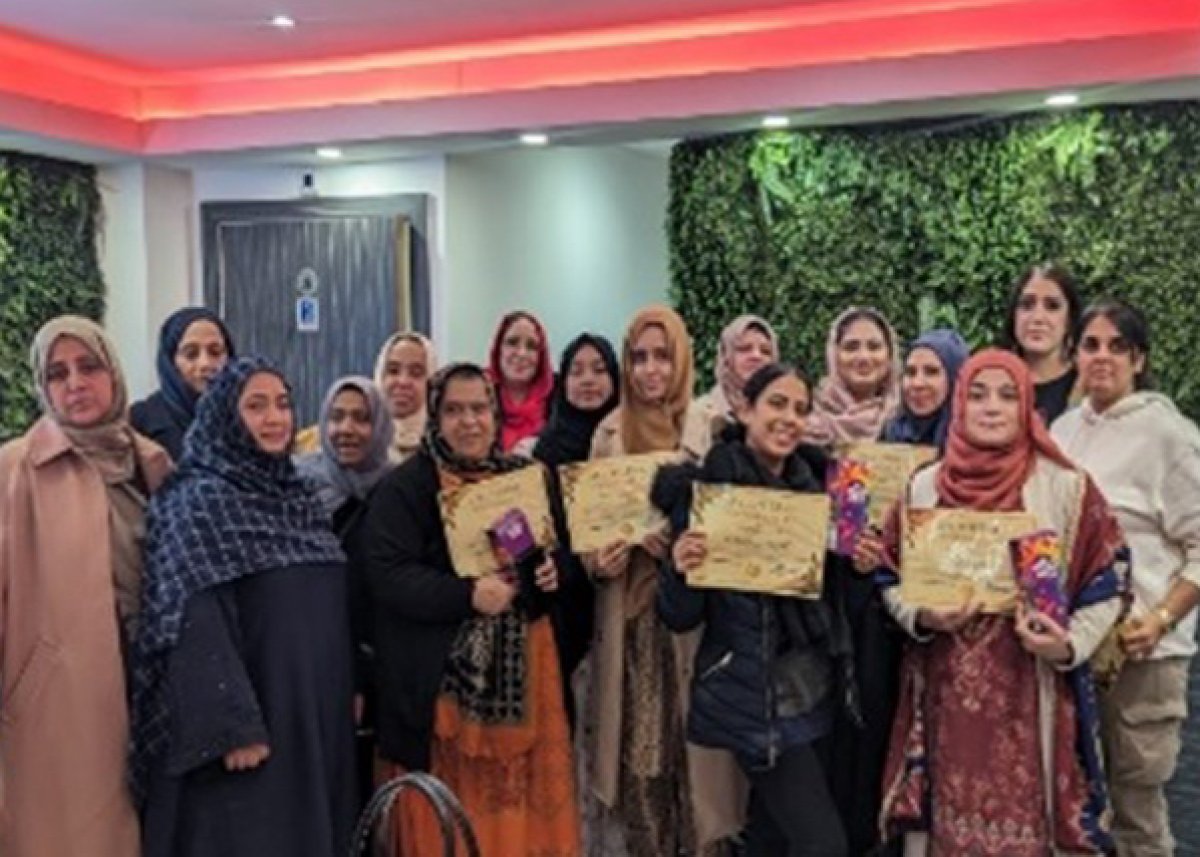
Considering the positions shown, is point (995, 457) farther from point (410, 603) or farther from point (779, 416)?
point (410, 603)

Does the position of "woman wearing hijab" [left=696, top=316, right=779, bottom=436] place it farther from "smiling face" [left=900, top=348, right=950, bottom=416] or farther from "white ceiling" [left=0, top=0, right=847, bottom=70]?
"white ceiling" [left=0, top=0, right=847, bottom=70]

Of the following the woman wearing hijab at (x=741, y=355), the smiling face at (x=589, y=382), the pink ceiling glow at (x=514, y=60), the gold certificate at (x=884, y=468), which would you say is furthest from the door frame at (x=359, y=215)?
the gold certificate at (x=884, y=468)

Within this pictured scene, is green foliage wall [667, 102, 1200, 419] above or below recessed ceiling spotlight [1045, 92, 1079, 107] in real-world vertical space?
below

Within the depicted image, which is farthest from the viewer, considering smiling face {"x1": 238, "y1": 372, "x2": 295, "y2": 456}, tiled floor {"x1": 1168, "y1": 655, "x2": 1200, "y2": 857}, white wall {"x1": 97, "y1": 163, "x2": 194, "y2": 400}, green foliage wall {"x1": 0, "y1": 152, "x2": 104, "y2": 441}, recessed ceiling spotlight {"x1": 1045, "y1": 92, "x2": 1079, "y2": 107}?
white wall {"x1": 97, "y1": 163, "x2": 194, "y2": 400}

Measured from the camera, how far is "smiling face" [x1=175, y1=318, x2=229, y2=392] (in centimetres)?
318

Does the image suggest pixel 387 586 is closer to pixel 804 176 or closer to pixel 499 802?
pixel 499 802

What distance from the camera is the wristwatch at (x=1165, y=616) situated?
274 centimetres

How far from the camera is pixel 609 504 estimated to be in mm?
2867

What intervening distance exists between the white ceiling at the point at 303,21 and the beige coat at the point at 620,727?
7.96 feet

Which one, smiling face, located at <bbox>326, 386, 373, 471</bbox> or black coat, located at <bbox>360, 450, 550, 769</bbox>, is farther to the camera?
smiling face, located at <bbox>326, 386, 373, 471</bbox>

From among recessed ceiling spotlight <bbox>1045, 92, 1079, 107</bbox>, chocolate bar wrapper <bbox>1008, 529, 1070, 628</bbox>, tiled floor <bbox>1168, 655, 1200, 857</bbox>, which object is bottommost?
tiled floor <bbox>1168, 655, 1200, 857</bbox>

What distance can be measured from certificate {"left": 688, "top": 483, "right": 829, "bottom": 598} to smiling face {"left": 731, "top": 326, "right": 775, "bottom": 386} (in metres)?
1.07

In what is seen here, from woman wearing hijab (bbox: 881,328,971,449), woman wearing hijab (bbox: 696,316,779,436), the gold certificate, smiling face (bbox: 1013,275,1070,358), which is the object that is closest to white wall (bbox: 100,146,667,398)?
woman wearing hijab (bbox: 696,316,779,436)

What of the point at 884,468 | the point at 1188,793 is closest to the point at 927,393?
the point at 884,468
